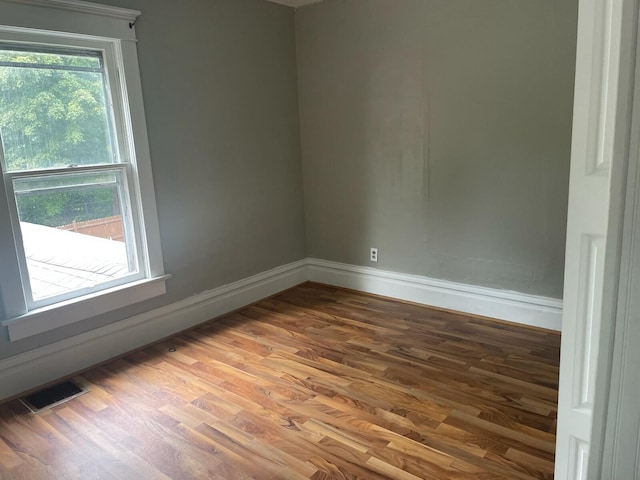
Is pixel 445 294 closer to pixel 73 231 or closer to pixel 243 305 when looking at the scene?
pixel 243 305

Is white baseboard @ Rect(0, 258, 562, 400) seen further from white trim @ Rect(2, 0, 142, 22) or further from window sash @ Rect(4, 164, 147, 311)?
white trim @ Rect(2, 0, 142, 22)

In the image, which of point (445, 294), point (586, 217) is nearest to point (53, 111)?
point (586, 217)

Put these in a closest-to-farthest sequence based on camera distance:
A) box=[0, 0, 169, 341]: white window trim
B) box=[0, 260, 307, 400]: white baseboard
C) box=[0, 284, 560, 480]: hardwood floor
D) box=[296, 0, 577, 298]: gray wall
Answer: box=[0, 284, 560, 480]: hardwood floor, box=[0, 0, 169, 341]: white window trim, box=[0, 260, 307, 400]: white baseboard, box=[296, 0, 577, 298]: gray wall

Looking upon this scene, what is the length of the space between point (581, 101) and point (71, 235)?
8.81 ft

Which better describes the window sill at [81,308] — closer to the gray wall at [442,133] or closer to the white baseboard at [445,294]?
the white baseboard at [445,294]

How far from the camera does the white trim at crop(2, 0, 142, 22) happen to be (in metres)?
2.53

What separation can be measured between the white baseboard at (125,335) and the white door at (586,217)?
8.43 ft

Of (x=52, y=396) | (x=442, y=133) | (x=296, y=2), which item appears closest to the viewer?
(x=52, y=396)

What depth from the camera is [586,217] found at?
1.25m

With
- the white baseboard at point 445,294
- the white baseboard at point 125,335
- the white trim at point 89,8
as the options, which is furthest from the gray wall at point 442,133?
the white trim at point 89,8

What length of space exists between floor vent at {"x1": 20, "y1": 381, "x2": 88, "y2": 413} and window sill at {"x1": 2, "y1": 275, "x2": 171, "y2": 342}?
1.07ft

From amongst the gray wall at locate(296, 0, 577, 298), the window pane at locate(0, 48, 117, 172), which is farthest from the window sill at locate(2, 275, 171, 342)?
the gray wall at locate(296, 0, 577, 298)

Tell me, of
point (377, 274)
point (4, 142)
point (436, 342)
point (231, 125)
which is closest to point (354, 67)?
point (231, 125)

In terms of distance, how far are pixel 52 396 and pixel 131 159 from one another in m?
1.45
